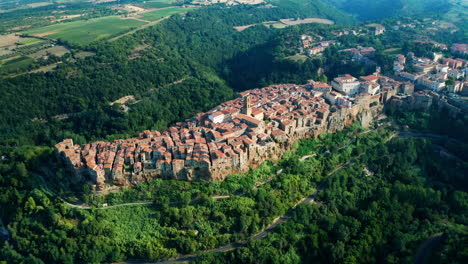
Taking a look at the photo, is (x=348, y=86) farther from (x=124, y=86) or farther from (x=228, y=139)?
(x=124, y=86)

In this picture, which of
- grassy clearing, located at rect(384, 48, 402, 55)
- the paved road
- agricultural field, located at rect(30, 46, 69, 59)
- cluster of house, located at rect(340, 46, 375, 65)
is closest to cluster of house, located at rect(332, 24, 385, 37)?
cluster of house, located at rect(340, 46, 375, 65)

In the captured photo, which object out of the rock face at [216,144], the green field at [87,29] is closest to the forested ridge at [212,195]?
the rock face at [216,144]

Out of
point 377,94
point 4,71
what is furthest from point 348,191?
point 4,71

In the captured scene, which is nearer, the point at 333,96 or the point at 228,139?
the point at 228,139

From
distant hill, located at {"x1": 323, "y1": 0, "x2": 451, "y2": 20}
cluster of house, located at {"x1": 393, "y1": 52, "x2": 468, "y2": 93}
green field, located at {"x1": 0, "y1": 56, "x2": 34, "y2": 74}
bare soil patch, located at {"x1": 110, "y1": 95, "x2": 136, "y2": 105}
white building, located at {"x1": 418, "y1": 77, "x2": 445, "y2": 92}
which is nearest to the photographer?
white building, located at {"x1": 418, "y1": 77, "x2": 445, "y2": 92}

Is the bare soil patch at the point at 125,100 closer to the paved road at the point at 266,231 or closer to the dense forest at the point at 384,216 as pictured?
the paved road at the point at 266,231

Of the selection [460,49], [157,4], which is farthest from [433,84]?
[157,4]

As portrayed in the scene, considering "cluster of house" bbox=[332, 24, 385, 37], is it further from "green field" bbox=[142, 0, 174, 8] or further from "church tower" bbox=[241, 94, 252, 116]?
"green field" bbox=[142, 0, 174, 8]
